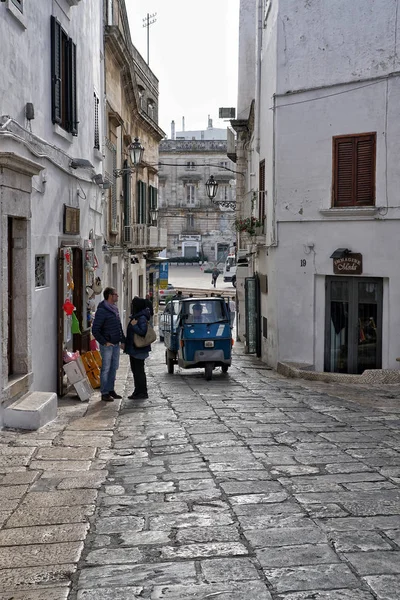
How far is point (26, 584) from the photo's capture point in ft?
15.9

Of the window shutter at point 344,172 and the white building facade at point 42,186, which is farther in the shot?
the window shutter at point 344,172

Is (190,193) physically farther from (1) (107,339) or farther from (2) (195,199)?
(1) (107,339)

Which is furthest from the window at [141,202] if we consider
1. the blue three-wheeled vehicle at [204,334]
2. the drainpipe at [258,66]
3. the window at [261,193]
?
the blue three-wheeled vehicle at [204,334]

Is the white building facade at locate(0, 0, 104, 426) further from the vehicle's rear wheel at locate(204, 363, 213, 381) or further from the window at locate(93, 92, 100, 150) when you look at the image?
the vehicle's rear wheel at locate(204, 363, 213, 381)

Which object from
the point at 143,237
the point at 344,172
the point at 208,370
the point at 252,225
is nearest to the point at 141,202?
the point at 143,237

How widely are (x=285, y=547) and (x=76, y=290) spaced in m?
9.15

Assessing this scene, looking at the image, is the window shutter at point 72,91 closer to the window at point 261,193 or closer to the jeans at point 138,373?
the jeans at point 138,373

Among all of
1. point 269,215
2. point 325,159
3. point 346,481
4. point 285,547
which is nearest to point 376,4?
point 325,159

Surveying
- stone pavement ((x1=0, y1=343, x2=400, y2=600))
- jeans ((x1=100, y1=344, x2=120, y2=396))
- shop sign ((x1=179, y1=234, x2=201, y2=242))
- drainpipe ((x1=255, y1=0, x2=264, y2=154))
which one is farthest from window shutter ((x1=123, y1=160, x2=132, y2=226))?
shop sign ((x1=179, y1=234, x2=201, y2=242))

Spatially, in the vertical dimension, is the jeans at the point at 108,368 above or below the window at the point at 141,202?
below

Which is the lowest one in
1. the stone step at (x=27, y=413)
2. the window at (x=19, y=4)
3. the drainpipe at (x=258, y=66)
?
the stone step at (x=27, y=413)

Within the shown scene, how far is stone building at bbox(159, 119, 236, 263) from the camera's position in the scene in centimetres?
7556

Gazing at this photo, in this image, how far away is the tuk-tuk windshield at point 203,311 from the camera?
16078 mm

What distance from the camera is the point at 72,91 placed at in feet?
42.4
